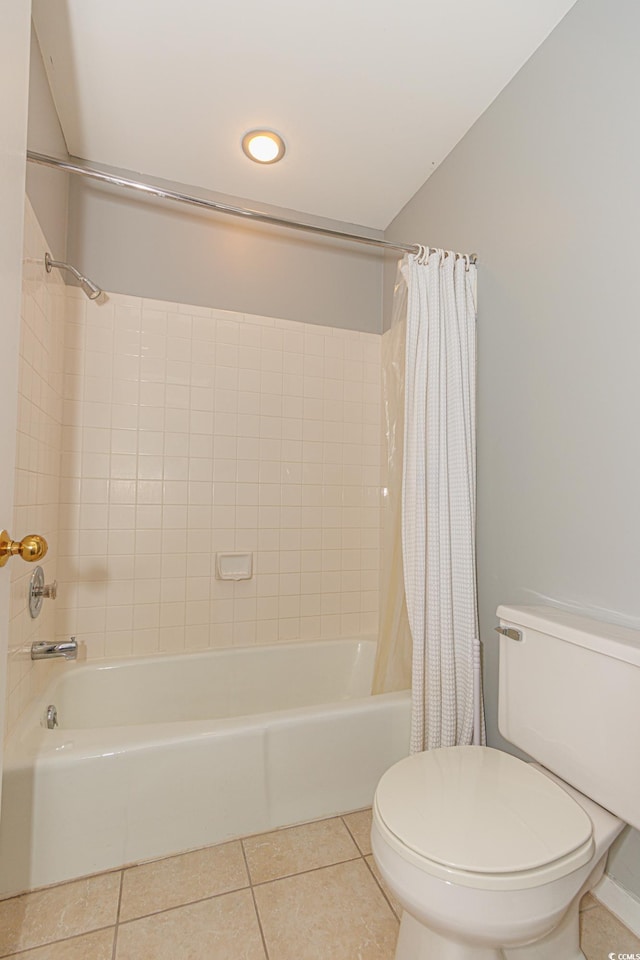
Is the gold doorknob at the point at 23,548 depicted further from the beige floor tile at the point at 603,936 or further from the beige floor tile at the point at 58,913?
the beige floor tile at the point at 603,936

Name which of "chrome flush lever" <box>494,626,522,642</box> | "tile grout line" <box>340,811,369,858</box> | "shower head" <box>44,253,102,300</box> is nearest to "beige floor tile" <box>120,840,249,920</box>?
"tile grout line" <box>340,811,369,858</box>

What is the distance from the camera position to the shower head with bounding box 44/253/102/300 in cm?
165

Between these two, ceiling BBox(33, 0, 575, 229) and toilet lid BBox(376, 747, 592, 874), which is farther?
ceiling BBox(33, 0, 575, 229)

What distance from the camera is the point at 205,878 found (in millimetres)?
1290

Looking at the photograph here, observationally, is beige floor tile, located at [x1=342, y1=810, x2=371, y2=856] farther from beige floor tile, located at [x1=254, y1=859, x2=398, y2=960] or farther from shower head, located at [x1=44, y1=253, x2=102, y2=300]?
shower head, located at [x1=44, y1=253, x2=102, y2=300]

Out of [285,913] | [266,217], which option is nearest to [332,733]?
[285,913]

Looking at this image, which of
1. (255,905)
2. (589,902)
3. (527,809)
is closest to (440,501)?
(527,809)

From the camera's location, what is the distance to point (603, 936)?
1.13m

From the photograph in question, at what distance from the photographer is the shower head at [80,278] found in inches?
65.0

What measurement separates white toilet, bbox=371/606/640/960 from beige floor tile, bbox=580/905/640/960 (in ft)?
0.24

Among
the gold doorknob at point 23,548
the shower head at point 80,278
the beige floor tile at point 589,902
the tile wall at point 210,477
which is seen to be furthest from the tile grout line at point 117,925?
the shower head at point 80,278

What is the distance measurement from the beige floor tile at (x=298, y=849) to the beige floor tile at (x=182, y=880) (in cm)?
4

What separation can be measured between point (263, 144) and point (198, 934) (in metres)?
2.52

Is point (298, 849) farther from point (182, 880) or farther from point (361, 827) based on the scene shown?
A: point (182, 880)
